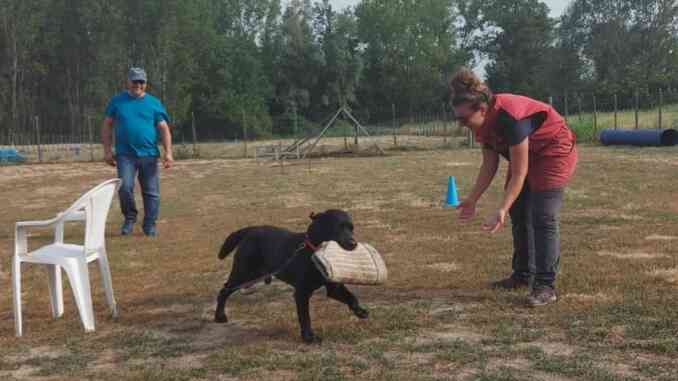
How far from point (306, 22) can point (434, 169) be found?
5129cm

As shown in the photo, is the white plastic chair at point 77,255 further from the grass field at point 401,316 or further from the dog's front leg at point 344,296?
the dog's front leg at point 344,296

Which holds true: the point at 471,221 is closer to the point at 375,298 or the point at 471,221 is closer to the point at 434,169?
the point at 375,298

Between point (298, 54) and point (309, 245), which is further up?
point (298, 54)

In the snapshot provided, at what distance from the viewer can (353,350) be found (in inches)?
137

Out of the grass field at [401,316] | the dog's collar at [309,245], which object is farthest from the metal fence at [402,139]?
the dog's collar at [309,245]

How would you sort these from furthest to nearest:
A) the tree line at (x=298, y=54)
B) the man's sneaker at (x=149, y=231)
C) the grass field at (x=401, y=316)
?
the tree line at (x=298, y=54) < the man's sneaker at (x=149, y=231) < the grass field at (x=401, y=316)

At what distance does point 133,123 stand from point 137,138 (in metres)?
0.17

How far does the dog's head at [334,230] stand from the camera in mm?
3553

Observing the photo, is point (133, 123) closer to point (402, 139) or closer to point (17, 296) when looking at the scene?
point (17, 296)

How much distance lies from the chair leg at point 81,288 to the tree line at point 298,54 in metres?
38.9

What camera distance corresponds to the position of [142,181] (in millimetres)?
7871

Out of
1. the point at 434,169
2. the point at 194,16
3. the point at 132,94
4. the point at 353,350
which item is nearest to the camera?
the point at 353,350

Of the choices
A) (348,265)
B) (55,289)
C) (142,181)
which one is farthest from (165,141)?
(348,265)

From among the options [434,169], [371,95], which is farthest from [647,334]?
[371,95]
